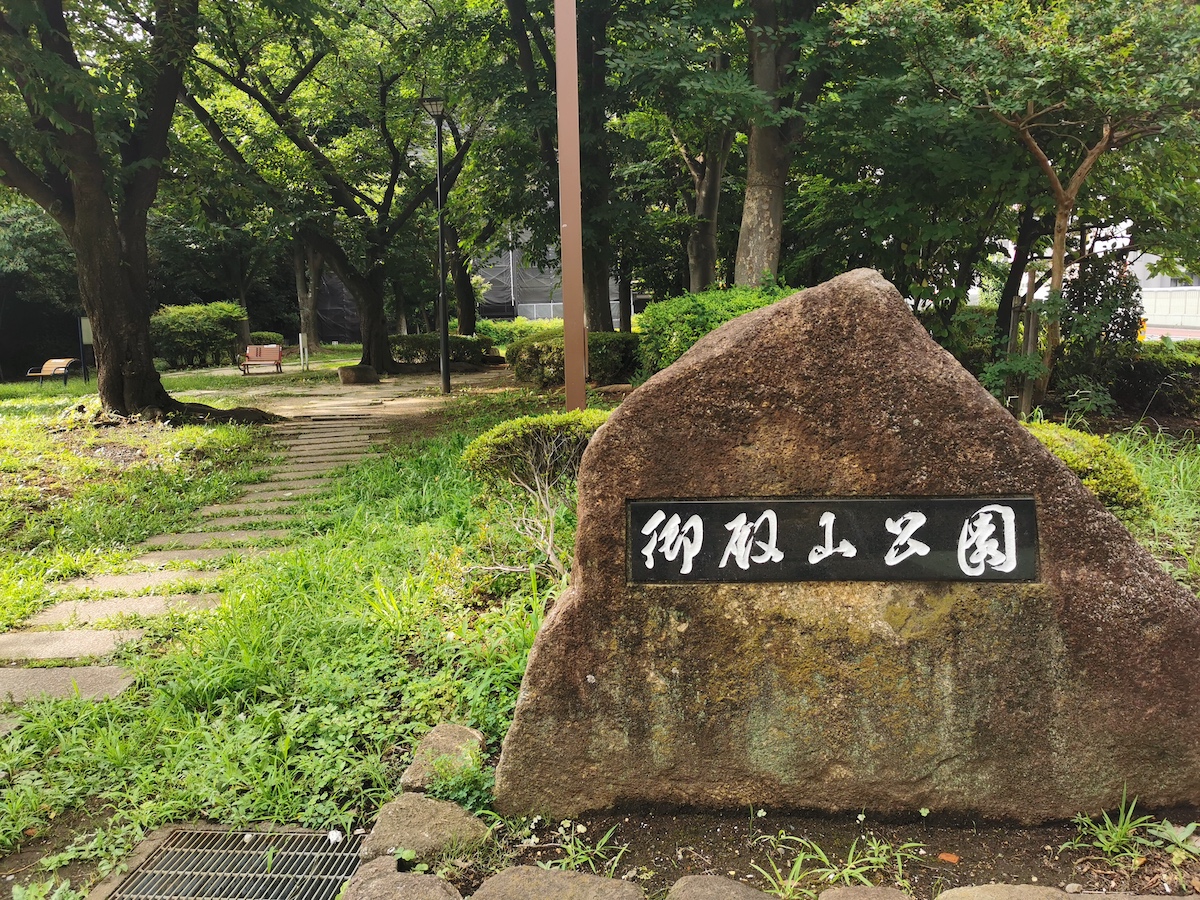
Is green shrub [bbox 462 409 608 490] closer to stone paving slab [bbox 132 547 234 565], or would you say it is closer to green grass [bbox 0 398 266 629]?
stone paving slab [bbox 132 547 234 565]

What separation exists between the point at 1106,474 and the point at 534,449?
10.5 feet

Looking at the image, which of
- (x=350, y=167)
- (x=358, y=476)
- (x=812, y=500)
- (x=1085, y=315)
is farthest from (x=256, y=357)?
(x=812, y=500)

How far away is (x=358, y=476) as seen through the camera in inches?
294

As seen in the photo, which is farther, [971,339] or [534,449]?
[971,339]

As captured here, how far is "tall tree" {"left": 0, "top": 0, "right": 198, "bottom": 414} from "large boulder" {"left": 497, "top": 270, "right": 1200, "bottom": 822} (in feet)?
27.2

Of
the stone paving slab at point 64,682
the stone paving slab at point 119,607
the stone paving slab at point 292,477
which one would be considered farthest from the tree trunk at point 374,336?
the stone paving slab at point 64,682

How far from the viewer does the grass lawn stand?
2.85 m

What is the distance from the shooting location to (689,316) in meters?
8.73

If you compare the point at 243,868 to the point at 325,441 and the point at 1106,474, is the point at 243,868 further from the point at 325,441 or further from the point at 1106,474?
the point at 325,441

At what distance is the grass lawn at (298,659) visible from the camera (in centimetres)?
285

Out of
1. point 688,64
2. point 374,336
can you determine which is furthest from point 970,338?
point 374,336

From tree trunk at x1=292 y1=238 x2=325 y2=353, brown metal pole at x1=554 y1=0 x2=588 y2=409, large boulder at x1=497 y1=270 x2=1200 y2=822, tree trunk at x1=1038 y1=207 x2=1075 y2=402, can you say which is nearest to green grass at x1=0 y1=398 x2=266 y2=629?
brown metal pole at x1=554 y1=0 x2=588 y2=409

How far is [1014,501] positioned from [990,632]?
1.30ft

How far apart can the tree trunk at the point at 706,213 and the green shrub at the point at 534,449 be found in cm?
918
